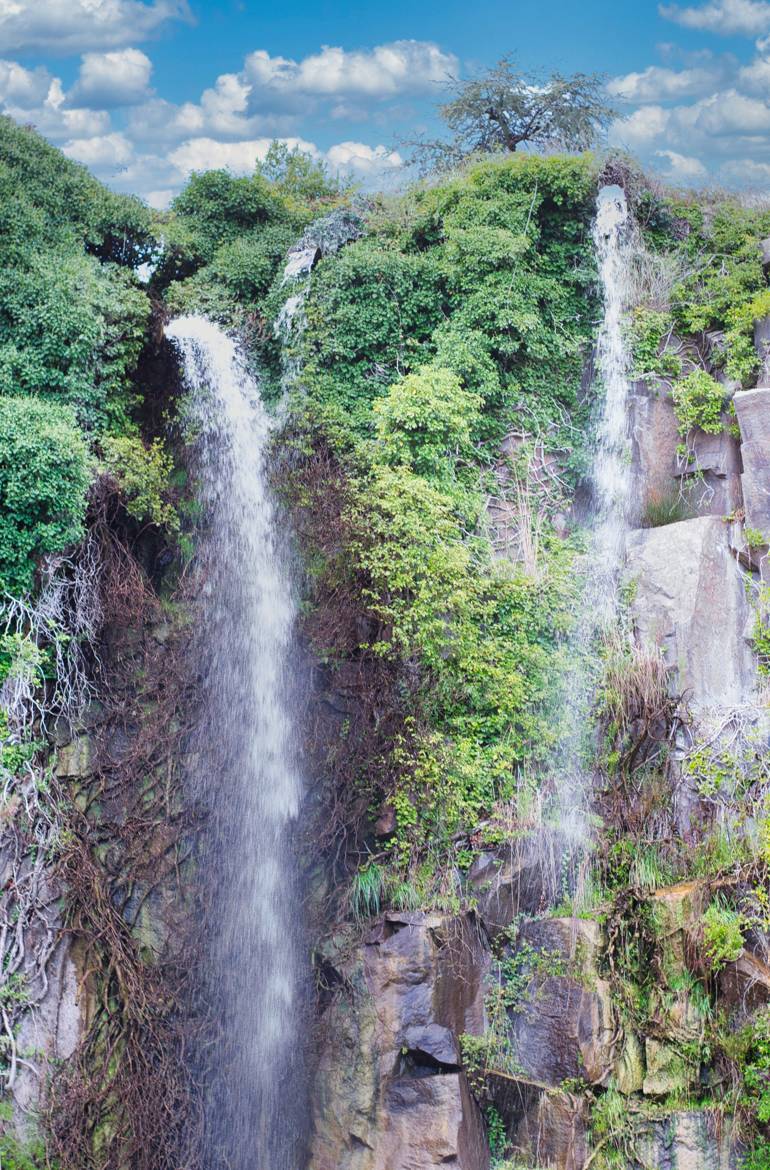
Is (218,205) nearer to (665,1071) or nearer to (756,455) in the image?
(756,455)

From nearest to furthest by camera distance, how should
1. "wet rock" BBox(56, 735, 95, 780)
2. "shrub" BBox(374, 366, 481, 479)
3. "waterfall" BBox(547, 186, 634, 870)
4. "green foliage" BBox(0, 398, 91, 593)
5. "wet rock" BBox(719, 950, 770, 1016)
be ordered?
"wet rock" BBox(719, 950, 770, 1016), "green foliage" BBox(0, 398, 91, 593), "wet rock" BBox(56, 735, 95, 780), "waterfall" BBox(547, 186, 634, 870), "shrub" BBox(374, 366, 481, 479)

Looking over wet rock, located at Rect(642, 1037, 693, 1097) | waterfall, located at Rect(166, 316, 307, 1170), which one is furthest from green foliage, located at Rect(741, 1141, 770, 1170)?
waterfall, located at Rect(166, 316, 307, 1170)

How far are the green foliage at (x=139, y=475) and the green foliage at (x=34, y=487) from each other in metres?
0.69

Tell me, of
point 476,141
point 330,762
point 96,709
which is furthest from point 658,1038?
point 476,141

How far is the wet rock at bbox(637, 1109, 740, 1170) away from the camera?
6.75 meters

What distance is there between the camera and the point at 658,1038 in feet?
23.8

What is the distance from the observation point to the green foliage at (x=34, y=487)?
7786mm

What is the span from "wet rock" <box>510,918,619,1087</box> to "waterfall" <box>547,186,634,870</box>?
0.43m

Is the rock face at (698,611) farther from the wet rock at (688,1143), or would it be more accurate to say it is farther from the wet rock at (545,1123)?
the wet rock at (545,1123)

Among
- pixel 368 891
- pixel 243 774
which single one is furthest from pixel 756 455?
pixel 243 774

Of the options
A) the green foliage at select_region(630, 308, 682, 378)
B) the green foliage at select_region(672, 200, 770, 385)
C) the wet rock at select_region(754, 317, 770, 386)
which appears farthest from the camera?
the green foliage at select_region(630, 308, 682, 378)

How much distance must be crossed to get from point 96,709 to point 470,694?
356cm

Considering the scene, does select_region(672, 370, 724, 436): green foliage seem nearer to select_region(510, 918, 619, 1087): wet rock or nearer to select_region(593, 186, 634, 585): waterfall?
select_region(593, 186, 634, 585): waterfall

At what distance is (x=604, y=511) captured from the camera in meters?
10.3
